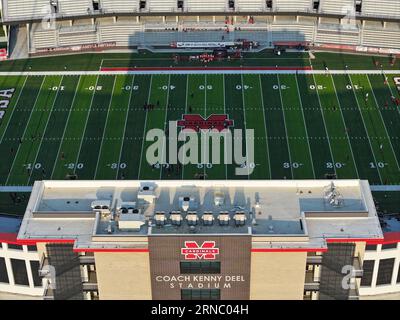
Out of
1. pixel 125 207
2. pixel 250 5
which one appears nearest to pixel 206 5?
pixel 250 5

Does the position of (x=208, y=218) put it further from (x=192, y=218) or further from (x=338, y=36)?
(x=338, y=36)

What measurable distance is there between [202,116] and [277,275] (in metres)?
35.3

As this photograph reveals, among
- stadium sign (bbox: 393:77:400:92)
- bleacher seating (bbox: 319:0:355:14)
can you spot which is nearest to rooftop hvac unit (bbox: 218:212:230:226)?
stadium sign (bbox: 393:77:400:92)

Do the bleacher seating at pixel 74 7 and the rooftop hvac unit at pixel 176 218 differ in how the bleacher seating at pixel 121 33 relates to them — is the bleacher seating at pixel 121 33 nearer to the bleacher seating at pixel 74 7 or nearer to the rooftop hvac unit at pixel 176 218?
the bleacher seating at pixel 74 7

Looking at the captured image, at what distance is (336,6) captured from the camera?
96375 millimetres

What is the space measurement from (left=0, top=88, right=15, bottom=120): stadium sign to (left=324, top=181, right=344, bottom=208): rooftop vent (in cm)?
4343

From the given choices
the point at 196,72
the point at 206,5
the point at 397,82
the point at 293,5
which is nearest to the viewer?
the point at 397,82

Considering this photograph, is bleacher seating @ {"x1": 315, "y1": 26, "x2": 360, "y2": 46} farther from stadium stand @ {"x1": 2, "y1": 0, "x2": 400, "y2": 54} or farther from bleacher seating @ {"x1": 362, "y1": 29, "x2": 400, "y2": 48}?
bleacher seating @ {"x1": 362, "y1": 29, "x2": 400, "y2": 48}

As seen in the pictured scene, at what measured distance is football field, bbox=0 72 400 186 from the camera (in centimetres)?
7450

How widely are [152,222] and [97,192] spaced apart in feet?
18.8

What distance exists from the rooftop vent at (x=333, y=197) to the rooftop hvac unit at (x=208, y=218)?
8.73 meters

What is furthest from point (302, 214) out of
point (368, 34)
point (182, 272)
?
point (368, 34)

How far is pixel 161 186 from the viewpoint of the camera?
53844 millimetres
